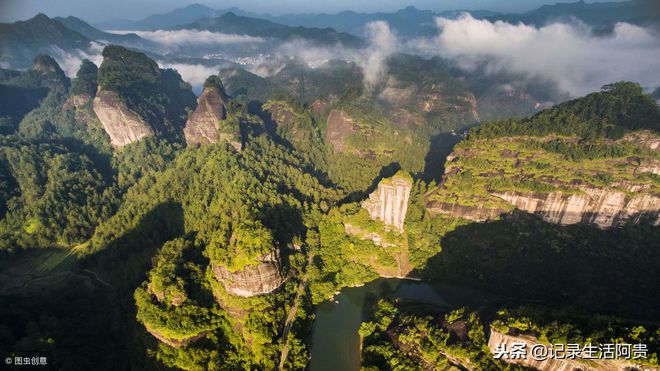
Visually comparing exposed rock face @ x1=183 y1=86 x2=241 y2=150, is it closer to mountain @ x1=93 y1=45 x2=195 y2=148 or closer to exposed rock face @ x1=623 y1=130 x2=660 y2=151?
mountain @ x1=93 y1=45 x2=195 y2=148

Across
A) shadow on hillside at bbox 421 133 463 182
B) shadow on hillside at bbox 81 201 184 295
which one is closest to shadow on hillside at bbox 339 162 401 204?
shadow on hillside at bbox 421 133 463 182

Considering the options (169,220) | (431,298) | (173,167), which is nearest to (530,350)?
(431,298)

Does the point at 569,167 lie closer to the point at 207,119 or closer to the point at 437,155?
the point at 437,155

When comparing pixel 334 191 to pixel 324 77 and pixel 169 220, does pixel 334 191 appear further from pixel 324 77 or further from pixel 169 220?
pixel 324 77

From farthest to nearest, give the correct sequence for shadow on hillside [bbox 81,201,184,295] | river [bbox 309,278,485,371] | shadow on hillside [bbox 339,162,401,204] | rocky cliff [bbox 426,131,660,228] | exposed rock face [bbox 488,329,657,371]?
shadow on hillside [bbox 339,162,401,204] < rocky cliff [bbox 426,131,660,228] < shadow on hillside [bbox 81,201,184,295] < river [bbox 309,278,485,371] < exposed rock face [bbox 488,329,657,371]

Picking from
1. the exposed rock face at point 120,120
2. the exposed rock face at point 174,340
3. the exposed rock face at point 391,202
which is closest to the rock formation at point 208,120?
the exposed rock face at point 120,120

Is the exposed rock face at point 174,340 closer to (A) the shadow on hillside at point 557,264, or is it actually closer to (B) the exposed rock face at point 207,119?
(A) the shadow on hillside at point 557,264

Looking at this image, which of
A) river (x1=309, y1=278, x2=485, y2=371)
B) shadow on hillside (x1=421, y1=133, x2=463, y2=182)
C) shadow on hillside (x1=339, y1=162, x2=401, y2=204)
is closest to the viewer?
river (x1=309, y1=278, x2=485, y2=371)

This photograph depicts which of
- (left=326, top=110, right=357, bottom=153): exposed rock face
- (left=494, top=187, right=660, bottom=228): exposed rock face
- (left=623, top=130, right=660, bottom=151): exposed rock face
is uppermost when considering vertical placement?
(left=623, top=130, right=660, bottom=151): exposed rock face
